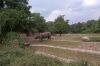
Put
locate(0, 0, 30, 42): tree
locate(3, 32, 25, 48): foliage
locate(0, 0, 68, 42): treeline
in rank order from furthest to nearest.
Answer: locate(0, 0, 68, 42): treeline → locate(0, 0, 30, 42): tree → locate(3, 32, 25, 48): foliage

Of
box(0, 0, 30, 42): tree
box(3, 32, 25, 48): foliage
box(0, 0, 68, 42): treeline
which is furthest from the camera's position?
box(0, 0, 68, 42): treeline

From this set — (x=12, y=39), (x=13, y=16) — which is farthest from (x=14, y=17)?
(x=12, y=39)

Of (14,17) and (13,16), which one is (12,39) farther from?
(14,17)

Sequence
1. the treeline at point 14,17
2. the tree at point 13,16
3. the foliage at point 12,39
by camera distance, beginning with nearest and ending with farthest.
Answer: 1. the foliage at point 12,39
2. the tree at point 13,16
3. the treeline at point 14,17

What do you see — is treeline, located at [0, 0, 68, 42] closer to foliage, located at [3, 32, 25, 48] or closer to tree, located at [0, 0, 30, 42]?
tree, located at [0, 0, 30, 42]

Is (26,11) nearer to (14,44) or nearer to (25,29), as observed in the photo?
(25,29)

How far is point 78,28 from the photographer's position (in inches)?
3460

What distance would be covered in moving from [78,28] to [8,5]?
5432cm

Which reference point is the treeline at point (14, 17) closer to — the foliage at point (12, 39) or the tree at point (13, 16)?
the tree at point (13, 16)

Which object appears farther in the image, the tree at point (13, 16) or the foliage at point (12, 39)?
the tree at point (13, 16)

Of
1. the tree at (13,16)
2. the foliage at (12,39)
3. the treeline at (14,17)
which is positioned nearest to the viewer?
the foliage at (12,39)

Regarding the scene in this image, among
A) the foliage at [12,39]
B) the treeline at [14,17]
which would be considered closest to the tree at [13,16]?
the treeline at [14,17]

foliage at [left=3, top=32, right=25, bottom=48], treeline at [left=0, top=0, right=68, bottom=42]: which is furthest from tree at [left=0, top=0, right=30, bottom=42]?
foliage at [left=3, top=32, right=25, bottom=48]

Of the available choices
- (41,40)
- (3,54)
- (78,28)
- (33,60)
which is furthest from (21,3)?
(78,28)
